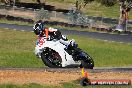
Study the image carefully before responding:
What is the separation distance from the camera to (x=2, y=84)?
45.7 feet

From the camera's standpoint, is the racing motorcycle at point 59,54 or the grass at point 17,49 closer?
the racing motorcycle at point 59,54

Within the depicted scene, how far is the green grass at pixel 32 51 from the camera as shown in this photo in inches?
1024

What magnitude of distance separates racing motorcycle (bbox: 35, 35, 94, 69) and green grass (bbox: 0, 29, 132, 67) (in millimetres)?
5954

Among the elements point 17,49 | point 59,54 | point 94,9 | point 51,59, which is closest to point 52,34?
point 59,54

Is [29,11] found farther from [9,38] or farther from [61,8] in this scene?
[61,8]

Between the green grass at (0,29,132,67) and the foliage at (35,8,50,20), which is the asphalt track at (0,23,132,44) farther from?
the foliage at (35,8,50,20)

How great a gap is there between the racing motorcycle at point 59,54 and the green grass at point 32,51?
5.95 metres

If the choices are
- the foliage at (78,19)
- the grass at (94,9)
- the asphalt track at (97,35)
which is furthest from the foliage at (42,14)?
the grass at (94,9)

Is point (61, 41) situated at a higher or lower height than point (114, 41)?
higher

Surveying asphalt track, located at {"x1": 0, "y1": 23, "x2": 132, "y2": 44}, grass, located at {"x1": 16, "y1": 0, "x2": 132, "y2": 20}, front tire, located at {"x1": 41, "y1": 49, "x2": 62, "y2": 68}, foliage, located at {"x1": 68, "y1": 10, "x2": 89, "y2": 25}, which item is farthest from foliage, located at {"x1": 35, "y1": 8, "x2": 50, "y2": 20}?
front tire, located at {"x1": 41, "y1": 49, "x2": 62, "y2": 68}

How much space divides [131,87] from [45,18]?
3533 centimetres

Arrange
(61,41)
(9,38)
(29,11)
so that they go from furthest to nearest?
(29,11)
(9,38)
(61,41)

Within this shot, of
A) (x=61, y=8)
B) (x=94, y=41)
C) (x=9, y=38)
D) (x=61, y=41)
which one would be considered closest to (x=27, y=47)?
(x=9, y=38)

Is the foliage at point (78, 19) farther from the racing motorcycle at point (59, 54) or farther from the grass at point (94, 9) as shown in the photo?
the racing motorcycle at point (59, 54)
